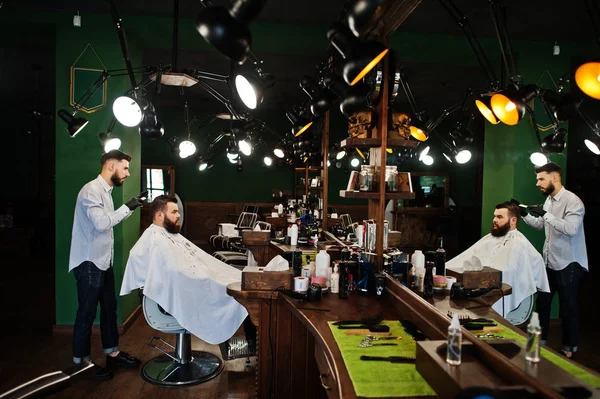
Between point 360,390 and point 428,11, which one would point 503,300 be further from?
point 428,11

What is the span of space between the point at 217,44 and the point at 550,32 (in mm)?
3778

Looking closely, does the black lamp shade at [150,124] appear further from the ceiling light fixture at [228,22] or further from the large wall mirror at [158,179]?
the large wall mirror at [158,179]

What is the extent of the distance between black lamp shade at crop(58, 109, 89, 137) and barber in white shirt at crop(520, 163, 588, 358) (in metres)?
3.47

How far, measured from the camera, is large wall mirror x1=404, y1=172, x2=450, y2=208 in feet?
9.40

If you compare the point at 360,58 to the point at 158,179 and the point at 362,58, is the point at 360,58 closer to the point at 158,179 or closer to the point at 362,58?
the point at 362,58

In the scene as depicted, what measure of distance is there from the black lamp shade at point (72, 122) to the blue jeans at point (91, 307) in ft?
3.88

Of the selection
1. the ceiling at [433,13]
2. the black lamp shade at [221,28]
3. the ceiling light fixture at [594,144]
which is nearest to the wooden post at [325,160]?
the ceiling at [433,13]

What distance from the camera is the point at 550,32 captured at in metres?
4.11

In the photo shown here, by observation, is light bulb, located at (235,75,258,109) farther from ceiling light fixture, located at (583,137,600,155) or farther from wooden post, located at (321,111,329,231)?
ceiling light fixture, located at (583,137,600,155)

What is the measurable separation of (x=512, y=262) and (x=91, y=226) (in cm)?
285

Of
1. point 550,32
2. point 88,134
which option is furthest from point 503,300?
point 88,134

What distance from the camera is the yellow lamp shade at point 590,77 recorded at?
1726 millimetres

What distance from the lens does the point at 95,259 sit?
10.9ft

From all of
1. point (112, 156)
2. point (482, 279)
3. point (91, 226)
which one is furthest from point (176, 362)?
point (482, 279)
